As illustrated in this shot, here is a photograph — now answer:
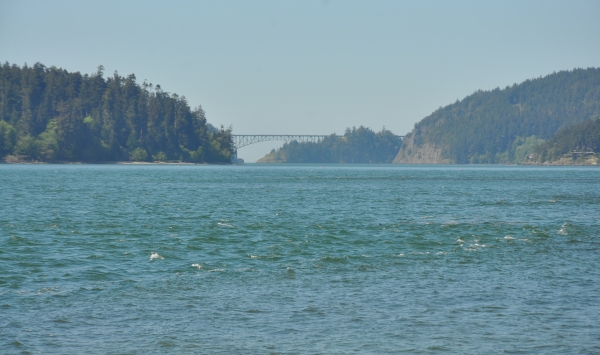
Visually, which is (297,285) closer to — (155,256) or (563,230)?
(155,256)

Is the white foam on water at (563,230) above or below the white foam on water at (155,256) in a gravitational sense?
above

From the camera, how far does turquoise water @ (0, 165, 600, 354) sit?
18469 millimetres

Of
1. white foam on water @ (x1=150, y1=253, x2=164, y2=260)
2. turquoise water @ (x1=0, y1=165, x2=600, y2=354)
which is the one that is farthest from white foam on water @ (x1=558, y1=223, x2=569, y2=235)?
white foam on water @ (x1=150, y1=253, x2=164, y2=260)

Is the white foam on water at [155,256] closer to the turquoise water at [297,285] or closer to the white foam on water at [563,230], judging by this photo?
the turquoise water at [297,285]

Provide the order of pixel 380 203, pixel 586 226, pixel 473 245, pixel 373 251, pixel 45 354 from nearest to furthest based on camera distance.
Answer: pixel 45 354 < pixel 373 251 < pixel 473 245 < pixel 586 226 < pixel 380 203

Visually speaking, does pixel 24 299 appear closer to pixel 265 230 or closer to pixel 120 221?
pixel 265 230

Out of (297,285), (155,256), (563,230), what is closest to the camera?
(297,285)

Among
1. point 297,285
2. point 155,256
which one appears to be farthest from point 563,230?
point 155,256

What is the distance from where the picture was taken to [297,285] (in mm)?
25344

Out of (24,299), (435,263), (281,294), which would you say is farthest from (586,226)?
(24,299)

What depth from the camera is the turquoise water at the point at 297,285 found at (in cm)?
1847

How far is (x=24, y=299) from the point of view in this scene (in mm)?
22422

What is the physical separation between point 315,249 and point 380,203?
33162mm

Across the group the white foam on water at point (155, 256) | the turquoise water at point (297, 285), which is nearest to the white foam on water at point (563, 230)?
the turquoise water at point (297, 285)
